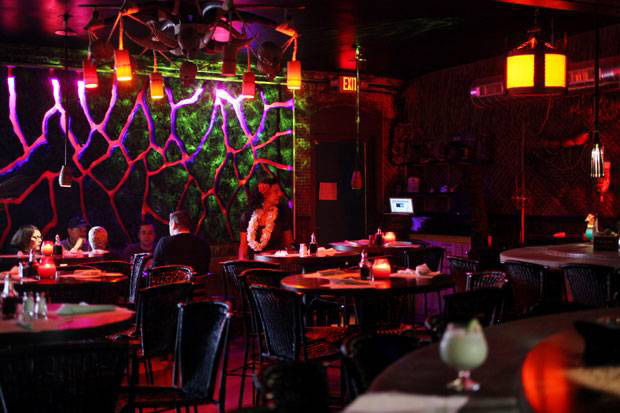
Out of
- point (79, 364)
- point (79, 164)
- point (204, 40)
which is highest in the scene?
point (204, 40)

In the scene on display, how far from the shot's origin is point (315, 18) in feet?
27.9

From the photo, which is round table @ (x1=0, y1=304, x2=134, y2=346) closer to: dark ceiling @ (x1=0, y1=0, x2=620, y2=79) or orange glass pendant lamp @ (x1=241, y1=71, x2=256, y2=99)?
orange glass pendant lamp @ (x1=241, y1=71, x2=256, y2=99)

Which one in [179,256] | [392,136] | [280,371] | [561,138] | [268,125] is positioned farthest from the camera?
[392,136]

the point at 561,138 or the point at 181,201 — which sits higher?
the point at 561,138

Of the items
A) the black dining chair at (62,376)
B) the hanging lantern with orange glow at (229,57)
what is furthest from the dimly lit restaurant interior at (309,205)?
the hanging lantern with orange glow at (229,57)

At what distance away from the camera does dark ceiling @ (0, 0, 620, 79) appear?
781 centimetres

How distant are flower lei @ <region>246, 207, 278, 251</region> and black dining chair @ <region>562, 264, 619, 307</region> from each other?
12.9 ft

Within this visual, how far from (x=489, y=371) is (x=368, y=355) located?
47 centimetres

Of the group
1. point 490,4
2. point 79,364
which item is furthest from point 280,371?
point 490,4

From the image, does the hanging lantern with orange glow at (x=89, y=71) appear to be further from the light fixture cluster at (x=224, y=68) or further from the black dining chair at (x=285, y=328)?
the black dining chair at (x=285, y=328)

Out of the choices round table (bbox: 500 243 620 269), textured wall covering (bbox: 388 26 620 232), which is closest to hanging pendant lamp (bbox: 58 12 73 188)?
round table (bbox: 500 243 620 269)

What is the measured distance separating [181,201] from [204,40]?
16.5 ft

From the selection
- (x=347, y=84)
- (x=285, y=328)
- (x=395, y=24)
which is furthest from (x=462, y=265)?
(x=347, y=84)

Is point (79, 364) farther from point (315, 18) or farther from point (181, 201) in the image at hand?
point (181, 201)
